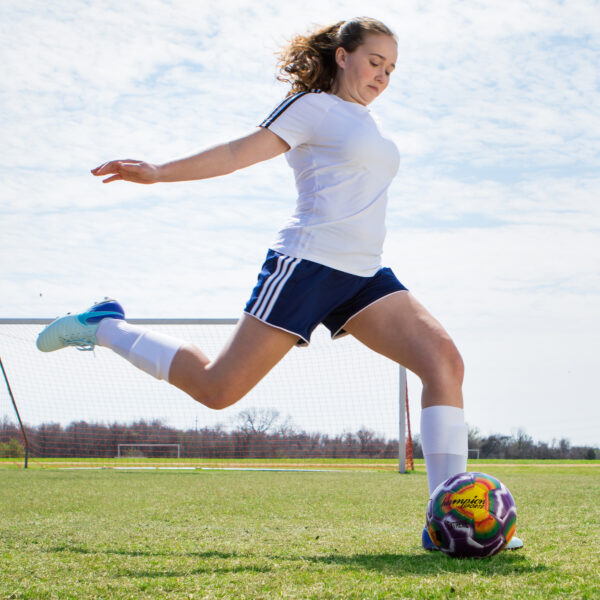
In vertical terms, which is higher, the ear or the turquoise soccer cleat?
the ear

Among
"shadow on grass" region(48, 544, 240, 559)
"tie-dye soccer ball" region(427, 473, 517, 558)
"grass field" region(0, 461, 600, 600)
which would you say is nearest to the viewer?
"grass field" region(0, 461, 600, 600)

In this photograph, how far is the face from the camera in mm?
3273

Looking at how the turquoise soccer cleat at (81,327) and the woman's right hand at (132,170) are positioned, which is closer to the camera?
the woman's right hand at (132,170)

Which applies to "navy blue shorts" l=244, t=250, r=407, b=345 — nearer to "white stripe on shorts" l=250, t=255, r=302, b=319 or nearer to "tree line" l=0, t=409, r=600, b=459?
"white stripe on shorts" l=250, t=255, r=302, b=319

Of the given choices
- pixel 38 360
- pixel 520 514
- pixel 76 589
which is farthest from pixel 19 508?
pixel 38 360

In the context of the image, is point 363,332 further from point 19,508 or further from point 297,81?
point 19,508

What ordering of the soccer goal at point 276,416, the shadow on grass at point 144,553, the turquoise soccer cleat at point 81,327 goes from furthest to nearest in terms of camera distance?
the soccer goal at point 276,416 → the turquoise soccer cleat at point 81,327 → the shadow on grass at point 144,553

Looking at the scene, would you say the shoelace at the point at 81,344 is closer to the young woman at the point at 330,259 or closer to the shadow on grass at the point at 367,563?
the young woman at the point at 330,259

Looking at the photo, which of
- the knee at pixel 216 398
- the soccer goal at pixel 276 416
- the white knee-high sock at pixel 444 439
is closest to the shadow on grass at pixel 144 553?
the knee at pixel 216 398

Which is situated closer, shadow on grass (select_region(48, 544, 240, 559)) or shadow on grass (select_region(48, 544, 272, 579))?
shadow on grass (select_region(48, 544, 272, 579))

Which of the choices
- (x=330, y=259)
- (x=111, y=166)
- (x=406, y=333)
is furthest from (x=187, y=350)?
(x=406, y=333)

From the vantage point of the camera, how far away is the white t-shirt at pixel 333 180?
10.2 feet

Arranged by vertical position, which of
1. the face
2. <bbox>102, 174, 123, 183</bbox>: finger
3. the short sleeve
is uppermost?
the face

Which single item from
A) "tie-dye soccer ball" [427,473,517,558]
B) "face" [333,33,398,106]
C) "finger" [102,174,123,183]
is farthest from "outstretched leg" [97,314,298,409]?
"face" [333,33,398,106]
